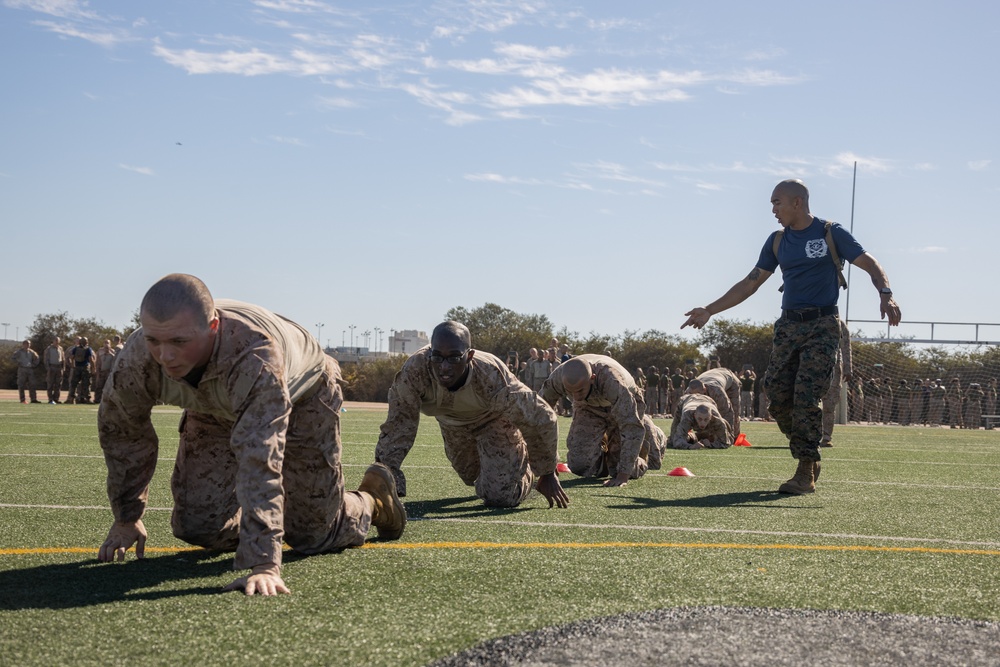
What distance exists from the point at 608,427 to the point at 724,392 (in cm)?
689

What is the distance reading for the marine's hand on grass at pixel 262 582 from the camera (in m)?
4.02

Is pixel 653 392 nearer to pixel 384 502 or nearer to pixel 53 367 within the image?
pixel 53 367

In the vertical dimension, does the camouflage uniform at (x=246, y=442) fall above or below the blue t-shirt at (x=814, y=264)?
below

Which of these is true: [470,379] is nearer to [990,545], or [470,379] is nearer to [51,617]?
[990,545]

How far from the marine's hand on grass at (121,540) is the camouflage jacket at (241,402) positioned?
0.18 feet

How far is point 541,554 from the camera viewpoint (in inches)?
206

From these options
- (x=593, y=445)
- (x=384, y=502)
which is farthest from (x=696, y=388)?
(x=384, y=502)

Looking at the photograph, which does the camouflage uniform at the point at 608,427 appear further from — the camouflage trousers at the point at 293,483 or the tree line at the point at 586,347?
the tree line at the point at 586,347

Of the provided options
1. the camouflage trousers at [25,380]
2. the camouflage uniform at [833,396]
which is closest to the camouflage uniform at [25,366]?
the camouflage trousers at [25,380]

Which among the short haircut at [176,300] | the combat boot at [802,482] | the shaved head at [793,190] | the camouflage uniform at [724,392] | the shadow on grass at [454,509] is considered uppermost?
the shaved head at [793,190]

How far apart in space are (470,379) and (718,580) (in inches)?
127

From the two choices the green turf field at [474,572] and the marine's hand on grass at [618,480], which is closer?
the green turf field at [474,572]

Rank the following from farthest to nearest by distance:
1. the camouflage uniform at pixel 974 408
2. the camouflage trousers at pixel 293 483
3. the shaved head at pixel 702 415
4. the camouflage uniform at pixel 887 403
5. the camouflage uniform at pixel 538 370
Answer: the camouflage uniform at pixel 887 403 < the camouflage uniform at pixel 974 408 < the camouflage uniform at pixel 538 370 < the shaved head at pixel 702 415 < the camouflage trousers at pixel 293 483

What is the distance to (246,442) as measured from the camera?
13.4 ft
